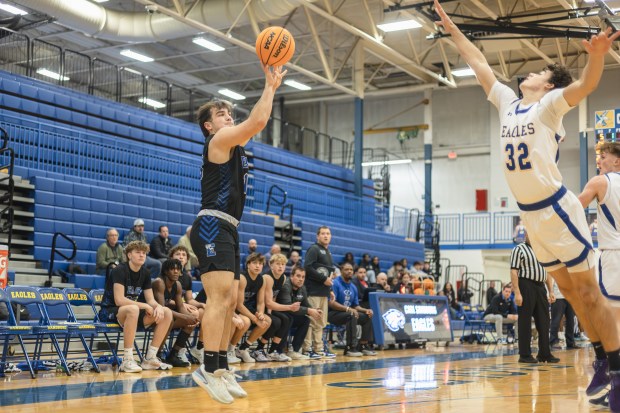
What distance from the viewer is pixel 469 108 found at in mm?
28984

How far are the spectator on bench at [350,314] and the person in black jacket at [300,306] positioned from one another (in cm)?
100

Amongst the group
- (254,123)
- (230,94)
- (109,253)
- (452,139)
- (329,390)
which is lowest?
(329,390)

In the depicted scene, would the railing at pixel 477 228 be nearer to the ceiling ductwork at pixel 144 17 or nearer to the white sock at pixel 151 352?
the ceiling ductwork at pixel 144 17

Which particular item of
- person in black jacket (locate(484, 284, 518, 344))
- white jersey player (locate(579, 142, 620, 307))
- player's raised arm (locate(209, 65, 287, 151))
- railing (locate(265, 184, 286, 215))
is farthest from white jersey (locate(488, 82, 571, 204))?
railing (locate(265, 184, 286, 215))

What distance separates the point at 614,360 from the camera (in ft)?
14.1

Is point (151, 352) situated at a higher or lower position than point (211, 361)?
lower

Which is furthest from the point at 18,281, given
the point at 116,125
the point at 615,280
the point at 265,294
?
the point at 615,280

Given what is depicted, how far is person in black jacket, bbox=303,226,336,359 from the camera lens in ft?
35.6

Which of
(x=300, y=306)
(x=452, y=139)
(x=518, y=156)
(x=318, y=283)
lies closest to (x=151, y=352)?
(x=300, y=306)

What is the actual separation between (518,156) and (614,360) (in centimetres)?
126

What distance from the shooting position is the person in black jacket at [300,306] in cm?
1027

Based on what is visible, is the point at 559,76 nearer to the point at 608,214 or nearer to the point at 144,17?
the point at 608,214

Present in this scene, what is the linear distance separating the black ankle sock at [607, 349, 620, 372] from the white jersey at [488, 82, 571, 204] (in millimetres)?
960

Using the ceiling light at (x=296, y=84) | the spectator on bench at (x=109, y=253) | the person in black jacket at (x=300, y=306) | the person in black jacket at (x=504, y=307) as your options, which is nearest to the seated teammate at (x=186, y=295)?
the person in black jacket at (x=300, y=306)
